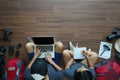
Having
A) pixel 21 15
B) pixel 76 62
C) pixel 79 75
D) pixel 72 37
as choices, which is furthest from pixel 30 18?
pixel 79 75

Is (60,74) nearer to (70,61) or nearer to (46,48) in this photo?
(70,61)

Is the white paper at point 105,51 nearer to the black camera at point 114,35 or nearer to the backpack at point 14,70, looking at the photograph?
the black camera at point 114,35

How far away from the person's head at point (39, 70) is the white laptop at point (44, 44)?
16 centimetres

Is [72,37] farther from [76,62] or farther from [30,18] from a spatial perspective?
[30,18]

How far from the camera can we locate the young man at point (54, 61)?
2.53 m

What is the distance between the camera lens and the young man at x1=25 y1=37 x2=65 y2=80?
253cm

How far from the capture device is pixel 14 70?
2.54 m

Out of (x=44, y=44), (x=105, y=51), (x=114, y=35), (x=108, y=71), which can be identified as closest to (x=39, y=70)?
(x=44, y=44)

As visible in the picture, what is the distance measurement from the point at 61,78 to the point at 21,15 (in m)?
0.97

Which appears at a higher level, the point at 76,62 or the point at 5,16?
the point at 5,16

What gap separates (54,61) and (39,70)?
290 millimetres

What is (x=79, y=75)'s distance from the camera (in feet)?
7.56

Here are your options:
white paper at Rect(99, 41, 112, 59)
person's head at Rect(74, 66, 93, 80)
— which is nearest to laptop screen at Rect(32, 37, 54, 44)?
person's head at Rect(74, 66, 93, 80)

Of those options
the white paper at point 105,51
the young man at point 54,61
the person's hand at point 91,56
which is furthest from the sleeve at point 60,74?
the white paper at point 105,51
